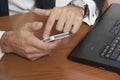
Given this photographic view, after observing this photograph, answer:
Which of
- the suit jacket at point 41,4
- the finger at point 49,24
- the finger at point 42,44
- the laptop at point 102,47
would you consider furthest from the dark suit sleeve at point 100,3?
the finger at point 42,44

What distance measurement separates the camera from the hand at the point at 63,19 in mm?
866

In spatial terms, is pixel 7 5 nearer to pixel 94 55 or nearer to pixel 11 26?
pixel 11 26

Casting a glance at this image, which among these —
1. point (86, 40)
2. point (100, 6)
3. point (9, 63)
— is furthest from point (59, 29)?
point (100, 6)

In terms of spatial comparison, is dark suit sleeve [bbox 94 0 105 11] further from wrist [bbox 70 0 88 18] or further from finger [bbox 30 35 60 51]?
finger [bbox 30 35 60 51]

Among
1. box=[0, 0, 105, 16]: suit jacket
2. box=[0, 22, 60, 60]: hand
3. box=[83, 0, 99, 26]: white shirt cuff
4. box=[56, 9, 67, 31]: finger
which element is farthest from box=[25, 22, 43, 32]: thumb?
box=[0, 0, 105, 16]: suit jacket

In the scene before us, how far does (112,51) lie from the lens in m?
0.74

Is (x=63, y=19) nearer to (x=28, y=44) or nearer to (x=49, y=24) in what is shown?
(x=49, y=24)

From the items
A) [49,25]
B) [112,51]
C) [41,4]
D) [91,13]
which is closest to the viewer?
[112,51]

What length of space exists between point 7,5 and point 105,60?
609 mm

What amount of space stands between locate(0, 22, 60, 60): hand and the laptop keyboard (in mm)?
145

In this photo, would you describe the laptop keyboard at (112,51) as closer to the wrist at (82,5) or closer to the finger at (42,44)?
the finger at (42,44)

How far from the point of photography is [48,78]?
28.1 inches

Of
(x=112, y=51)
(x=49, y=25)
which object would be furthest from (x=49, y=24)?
(x=112, y=51)

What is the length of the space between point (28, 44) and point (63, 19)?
0.54ft
